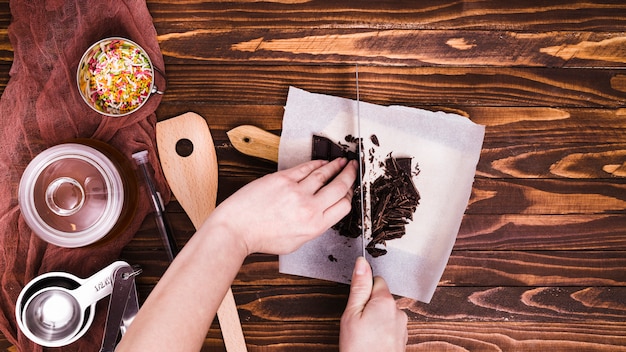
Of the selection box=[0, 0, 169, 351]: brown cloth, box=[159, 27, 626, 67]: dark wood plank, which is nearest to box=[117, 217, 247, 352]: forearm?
box=[0, 0, 169, 351]: brown cloth

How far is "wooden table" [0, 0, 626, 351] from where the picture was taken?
97 centimetres

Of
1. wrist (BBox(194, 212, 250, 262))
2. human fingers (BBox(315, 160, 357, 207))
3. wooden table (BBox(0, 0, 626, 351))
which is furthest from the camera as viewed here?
wooden table (BBox(0, 0, 626, 351))

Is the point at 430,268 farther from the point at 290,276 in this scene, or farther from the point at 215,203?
the point at 215,203

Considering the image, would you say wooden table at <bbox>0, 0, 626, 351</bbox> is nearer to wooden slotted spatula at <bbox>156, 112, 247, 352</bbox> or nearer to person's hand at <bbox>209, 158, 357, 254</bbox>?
wooden slotted spatula at <bbox>156, 112, 247, 352</bbox>

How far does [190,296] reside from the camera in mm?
687

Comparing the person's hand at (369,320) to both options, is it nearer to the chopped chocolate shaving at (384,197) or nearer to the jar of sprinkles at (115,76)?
the chopped chocolate shaving at (384,197)

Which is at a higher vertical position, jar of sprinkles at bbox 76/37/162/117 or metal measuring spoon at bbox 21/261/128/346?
jar of sprinkles at bbox 76/37/162/117

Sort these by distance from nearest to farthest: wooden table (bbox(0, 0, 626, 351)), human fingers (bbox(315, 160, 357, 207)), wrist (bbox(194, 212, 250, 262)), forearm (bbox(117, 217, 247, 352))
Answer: forearm (bbox(117, 217, 247, 352))
wrist (bbox(194, 212, 250, 262))
human fingers (bbox(315, 160, 357, 207))
wooden table (bbox(0, 0, 626, 351))

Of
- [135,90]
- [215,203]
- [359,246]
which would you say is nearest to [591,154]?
[359,246]

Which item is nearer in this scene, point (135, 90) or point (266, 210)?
point (266, 210)

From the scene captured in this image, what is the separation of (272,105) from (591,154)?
0.67m

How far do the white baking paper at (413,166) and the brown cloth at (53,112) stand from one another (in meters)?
0.30

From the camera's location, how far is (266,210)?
2.71 ft

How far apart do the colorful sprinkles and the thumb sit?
0.53 meters
